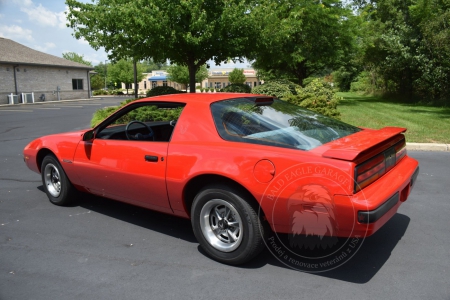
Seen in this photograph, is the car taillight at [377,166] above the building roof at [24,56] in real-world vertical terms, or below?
below

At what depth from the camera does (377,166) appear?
329 cm

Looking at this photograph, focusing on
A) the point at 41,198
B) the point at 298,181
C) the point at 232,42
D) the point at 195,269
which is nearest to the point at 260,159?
the point at 298,181

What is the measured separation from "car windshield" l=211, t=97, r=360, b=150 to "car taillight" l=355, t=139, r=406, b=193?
1.38ft

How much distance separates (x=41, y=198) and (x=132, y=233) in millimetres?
2053

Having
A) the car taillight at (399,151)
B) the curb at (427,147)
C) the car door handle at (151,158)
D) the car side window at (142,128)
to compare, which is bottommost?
the curb at (427,147)

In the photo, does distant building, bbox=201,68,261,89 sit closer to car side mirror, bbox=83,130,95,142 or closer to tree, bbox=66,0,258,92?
tree, bbox=66,0,258,92

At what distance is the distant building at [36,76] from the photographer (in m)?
34.6

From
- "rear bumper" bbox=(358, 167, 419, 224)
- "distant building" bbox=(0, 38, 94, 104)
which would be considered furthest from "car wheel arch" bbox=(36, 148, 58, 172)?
"distant building" bbox=(0, 38, 94, 104)

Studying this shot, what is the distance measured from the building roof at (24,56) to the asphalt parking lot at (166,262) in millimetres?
34496

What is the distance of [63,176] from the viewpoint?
4.95 metres

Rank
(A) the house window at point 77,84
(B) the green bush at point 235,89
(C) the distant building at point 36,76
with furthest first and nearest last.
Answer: (A) the house window at point 77,84 → (C) the distant building at point 36,76 → (B) the green bush at point 235,89

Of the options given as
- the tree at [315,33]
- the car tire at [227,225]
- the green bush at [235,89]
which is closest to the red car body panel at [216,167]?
the car tire at [227,225]

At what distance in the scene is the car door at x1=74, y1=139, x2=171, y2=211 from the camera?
381 cm

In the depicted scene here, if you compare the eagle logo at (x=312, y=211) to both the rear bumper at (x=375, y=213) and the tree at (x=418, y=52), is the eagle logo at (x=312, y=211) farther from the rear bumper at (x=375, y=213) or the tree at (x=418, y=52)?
the tree at (x=418, y=52)
